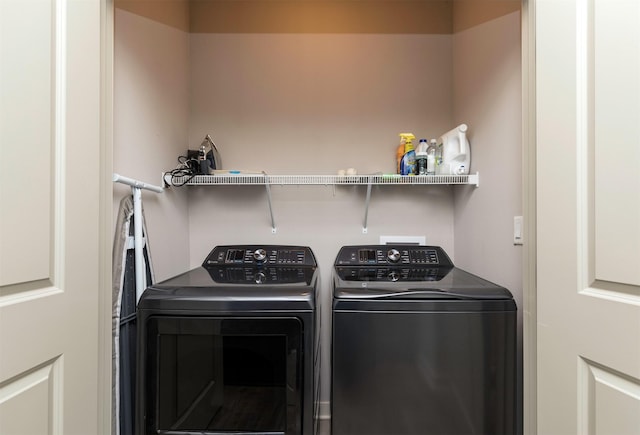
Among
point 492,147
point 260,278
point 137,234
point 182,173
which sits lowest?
point 260,278

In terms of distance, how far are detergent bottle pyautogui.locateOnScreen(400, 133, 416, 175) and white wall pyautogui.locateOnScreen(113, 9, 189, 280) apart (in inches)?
52.2

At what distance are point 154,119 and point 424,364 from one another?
167 cm

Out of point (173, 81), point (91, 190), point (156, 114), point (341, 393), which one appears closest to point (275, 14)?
point (173, 81)

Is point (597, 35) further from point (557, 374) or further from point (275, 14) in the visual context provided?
point (275, 14)

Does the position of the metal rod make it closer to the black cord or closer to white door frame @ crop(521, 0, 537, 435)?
the black cord

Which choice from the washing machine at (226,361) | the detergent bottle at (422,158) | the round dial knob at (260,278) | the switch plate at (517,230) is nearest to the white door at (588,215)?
the switch plate at (517,230)

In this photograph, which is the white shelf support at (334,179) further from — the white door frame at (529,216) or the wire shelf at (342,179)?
the white door frame at (529,216)

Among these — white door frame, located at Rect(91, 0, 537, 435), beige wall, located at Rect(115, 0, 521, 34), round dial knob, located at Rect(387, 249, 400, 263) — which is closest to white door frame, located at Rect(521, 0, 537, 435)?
white door frame, located at Rect(91, 0, 537, 435)

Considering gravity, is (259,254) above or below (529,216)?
below

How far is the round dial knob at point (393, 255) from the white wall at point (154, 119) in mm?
1217

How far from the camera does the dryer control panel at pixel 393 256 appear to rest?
1.83 m

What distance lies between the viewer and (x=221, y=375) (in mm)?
1228

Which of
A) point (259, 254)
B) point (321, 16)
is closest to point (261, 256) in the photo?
point (259, 254)

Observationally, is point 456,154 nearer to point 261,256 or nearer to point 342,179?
point 342,179
